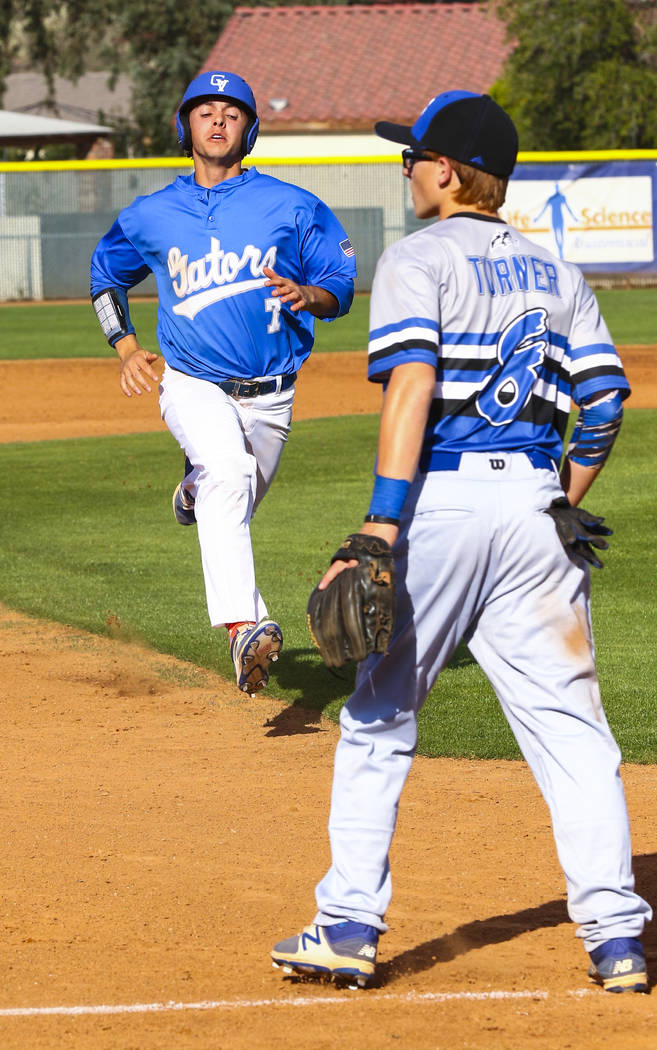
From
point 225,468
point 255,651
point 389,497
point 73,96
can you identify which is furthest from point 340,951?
point 73,96

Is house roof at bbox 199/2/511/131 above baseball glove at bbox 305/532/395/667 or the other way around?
above

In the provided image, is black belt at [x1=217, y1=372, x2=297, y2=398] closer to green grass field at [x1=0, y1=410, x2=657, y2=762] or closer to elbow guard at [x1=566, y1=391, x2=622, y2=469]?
green grass field at [x1=0, y1=410, x2=657, y2=762]

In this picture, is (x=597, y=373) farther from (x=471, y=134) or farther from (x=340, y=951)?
(x=340, y=951)

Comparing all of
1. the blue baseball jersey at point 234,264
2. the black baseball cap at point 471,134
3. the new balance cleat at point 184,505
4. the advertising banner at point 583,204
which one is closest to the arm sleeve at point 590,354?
the black baseball cap at point 471,134

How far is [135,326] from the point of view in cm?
2517

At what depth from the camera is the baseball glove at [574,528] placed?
3236mm

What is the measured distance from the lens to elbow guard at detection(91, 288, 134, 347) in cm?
612

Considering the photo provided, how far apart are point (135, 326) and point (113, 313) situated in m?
19.3

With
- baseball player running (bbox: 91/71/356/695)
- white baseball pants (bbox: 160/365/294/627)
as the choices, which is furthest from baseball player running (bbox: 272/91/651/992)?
baseball player running (bbox: 91/71/356/695)

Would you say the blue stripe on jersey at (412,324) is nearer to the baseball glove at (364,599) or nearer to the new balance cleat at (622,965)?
the baseball glove at (364,599)

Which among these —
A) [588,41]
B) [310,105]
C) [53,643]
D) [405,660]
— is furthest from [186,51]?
[405,660]

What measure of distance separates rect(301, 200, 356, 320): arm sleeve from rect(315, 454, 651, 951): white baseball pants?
2.57m

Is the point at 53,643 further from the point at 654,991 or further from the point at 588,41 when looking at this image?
the point at 588,41

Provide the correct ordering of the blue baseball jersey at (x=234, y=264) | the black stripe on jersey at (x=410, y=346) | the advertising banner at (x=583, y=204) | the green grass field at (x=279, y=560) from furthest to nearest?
the advertising banner at (x=583, y=204)
the green grass field at (x=279, y=560)
the blue baseball jersey at (x=234, y=264)
the black stripe on jersey at (x=410, y=346)
